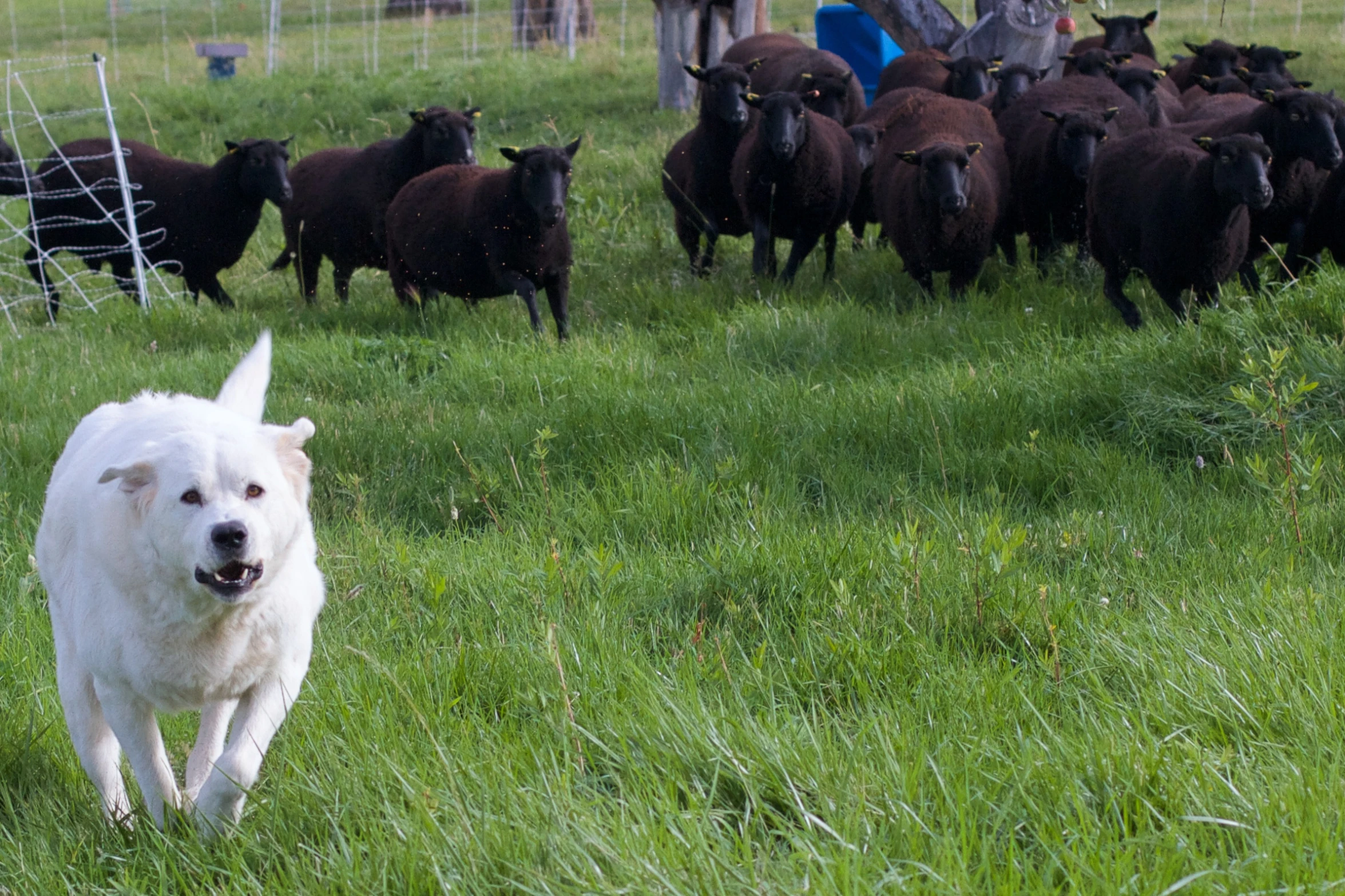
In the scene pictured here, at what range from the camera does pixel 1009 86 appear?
32.3ft

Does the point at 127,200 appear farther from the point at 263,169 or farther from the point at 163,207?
the point at 263,169

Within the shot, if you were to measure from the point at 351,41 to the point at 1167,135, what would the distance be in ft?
77.8

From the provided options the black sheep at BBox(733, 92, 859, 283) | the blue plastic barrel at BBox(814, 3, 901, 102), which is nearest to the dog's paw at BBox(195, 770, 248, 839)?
the black sheep at BBox(733, 92, 859, 283)

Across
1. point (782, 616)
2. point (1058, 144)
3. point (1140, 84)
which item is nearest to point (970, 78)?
point (1140, 84)

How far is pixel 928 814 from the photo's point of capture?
2.18 metres

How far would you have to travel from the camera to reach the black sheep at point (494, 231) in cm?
747

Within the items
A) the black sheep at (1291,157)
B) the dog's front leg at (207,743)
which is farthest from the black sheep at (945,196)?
the dog's front leg at (207,743)

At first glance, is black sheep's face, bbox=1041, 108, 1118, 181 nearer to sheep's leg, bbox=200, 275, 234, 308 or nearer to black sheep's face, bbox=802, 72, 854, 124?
black sheep's face, bbox=802, 72, 854, 124

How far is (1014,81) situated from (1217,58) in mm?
2878

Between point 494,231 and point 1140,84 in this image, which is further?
point 1140,84

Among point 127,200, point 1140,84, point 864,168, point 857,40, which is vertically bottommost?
point 127,200

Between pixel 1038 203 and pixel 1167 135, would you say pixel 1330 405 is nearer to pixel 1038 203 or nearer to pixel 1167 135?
pixel 1167 135

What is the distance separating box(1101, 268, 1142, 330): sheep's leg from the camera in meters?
6.69

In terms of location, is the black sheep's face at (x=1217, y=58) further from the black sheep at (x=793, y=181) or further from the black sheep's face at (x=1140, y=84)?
the black sheep at (x=793, y=181)
